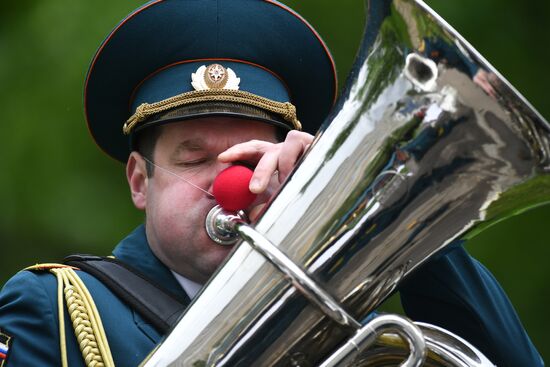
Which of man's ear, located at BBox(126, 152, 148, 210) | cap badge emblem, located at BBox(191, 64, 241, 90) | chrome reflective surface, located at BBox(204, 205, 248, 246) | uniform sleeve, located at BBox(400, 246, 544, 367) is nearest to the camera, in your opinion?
chrome reflective surface, located at BBox(204, 205, 248, 246)

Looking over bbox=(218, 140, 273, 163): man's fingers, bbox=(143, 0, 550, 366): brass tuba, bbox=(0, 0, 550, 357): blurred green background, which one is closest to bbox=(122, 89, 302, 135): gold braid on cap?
bbox=(218, 140, 273, 163): man's fingers

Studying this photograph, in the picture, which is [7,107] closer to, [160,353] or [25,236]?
[25,236]

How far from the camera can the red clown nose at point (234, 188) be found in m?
3.25

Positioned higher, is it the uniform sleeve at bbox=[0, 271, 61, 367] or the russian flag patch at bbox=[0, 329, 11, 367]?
the uniform sleeve at bbox=[0, 271, 61, 367]

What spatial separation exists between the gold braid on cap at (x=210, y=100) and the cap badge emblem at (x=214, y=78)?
0.07 feet

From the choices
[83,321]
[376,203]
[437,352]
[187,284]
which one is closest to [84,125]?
[187,284]

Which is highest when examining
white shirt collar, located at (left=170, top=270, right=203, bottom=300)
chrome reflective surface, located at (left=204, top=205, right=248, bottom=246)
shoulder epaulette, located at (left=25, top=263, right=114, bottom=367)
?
chrome reflective surface, located at (left=204, top=205, right=248, bottom=246)

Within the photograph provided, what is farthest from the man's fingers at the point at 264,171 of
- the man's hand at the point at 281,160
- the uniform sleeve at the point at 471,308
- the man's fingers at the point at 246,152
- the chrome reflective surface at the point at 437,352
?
the uniform sleeve at the point at 471,308

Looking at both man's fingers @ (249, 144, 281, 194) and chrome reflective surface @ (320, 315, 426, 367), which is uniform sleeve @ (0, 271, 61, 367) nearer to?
man's fingers @ (249, 144, 281, 194)

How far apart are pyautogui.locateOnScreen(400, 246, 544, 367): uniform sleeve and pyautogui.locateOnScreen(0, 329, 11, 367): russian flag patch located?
1.09 metres

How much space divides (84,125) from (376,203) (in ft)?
11.9

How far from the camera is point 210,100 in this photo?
3705mm

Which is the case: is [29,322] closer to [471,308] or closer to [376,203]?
[376,203]

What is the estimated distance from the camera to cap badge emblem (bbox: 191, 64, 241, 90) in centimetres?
373
